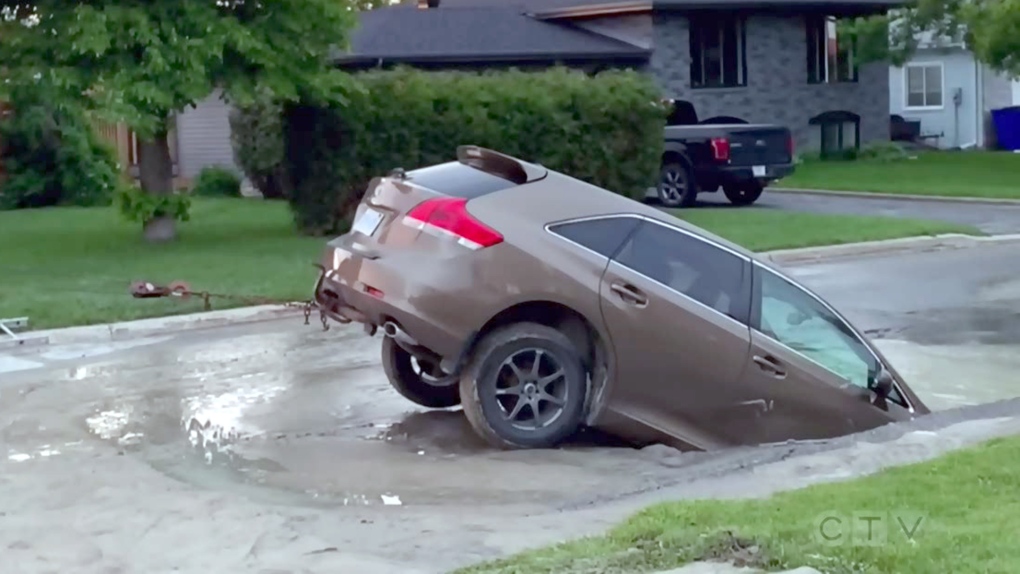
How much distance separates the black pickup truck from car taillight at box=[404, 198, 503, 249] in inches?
717

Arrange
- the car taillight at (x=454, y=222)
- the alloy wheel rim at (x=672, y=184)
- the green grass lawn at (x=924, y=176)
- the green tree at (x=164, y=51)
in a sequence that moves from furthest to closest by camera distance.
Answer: the green grass lawn at (x=924, y=176), the alloy wheel rim at (x=672, y=184), the green tree at (x=164, y=51), the car taillight at (x=454, y=222)

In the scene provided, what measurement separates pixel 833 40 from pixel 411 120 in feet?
67.7

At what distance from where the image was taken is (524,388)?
9.09 meters

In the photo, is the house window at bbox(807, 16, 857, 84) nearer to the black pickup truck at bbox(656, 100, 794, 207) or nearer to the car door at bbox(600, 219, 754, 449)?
the black pickup truck at bbox(656, 100, 794, 207)

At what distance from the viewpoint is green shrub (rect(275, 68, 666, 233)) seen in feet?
72.2

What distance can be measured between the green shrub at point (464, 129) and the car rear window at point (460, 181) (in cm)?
1221

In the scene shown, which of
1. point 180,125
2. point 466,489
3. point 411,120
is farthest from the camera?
point 180,125

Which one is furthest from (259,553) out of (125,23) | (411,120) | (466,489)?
(411,120)

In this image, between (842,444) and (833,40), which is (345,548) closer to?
(842,444)

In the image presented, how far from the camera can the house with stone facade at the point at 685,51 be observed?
3453 centimetres

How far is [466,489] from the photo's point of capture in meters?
8.12

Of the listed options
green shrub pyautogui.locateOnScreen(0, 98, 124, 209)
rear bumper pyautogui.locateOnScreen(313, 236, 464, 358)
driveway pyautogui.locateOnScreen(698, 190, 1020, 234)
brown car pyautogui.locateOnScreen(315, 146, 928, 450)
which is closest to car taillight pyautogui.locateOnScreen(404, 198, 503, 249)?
brown car pyautogui.locateOnScreen(315, 146, 928, 450)

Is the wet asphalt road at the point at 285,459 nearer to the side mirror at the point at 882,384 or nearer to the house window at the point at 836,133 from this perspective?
the side mirror at the point at 882,384

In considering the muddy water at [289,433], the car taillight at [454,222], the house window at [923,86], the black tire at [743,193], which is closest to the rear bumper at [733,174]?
the black tire at [743,193]
